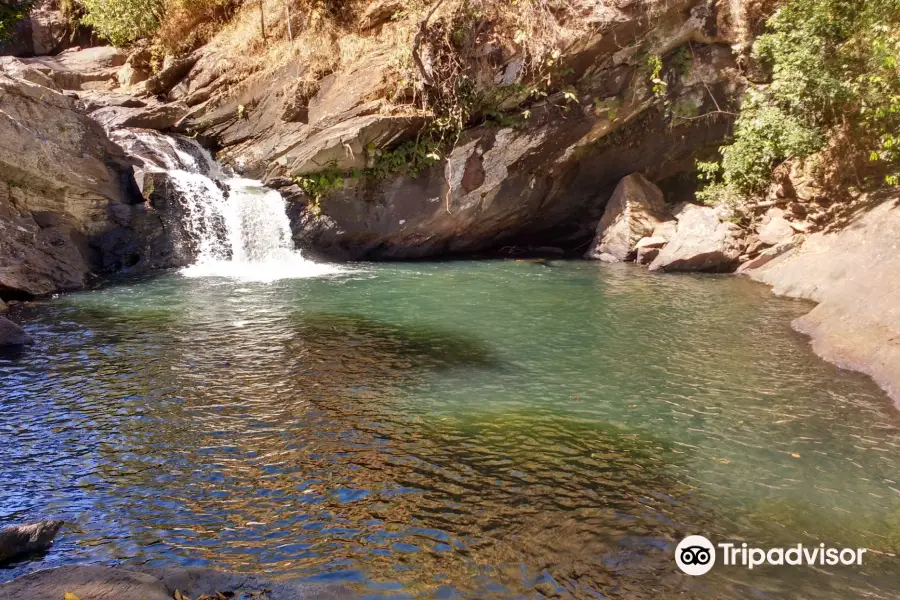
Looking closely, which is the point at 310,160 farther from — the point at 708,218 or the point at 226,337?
the point at 708,218

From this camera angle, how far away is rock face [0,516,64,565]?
15.1 ft

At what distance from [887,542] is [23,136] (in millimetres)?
17514

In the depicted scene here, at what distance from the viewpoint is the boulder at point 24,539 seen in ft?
15.1

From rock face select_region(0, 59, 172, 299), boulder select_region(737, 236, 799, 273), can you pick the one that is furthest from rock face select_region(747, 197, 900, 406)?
rock face select_region(0, 59, 172, 299)

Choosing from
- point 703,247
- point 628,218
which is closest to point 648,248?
point 628,218

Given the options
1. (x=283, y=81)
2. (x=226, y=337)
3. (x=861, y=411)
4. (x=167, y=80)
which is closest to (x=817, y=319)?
(x=861, y=411)

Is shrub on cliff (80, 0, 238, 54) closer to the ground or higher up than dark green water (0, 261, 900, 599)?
higher up

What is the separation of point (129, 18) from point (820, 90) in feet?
Result: 73.0

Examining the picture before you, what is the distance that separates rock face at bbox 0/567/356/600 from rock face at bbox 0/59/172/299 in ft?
38.1

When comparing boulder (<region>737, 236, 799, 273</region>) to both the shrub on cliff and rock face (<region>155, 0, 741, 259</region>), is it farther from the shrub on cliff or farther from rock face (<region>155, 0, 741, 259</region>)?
the shrub on cliff

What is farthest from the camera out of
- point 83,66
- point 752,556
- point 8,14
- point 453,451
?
point 83,66

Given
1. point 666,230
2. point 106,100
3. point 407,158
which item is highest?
point 106,100

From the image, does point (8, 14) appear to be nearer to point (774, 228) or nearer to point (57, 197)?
point (57, 197)

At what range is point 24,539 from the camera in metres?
4.71
